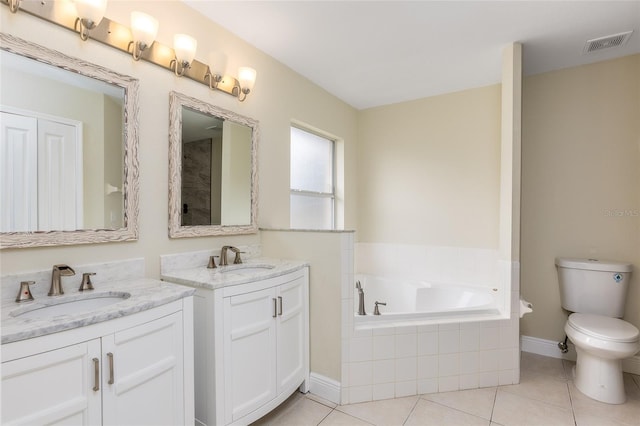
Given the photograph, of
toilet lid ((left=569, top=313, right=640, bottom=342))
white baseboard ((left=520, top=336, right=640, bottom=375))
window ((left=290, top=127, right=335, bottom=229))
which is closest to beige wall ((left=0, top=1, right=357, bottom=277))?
window ((left=290, top=127, right=335, bottom=229))

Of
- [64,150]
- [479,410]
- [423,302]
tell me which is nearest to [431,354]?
[479,410]

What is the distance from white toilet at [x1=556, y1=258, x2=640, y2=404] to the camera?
6.29 ft

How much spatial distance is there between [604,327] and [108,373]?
2.76 m

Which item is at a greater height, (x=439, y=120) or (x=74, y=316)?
(x=439, y=120)

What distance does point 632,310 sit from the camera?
2320mm

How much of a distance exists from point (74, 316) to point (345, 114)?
9.68 feet

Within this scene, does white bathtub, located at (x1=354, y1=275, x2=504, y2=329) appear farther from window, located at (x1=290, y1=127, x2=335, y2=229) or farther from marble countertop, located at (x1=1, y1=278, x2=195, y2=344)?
marble countertop, located at (x1=1, y1=278, x2=195, y2=344)

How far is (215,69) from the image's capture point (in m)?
1.96

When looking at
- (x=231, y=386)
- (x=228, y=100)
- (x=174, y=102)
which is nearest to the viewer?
(x=231, y=386)

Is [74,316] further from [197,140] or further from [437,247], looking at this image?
[437,247]

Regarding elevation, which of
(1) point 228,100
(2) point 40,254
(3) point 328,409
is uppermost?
(1) point 228,100

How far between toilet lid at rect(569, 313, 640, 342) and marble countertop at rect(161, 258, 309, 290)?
189cm

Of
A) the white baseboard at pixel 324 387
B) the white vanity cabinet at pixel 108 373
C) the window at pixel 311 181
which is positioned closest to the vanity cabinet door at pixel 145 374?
the white vanity cabinet at pixel 108 373

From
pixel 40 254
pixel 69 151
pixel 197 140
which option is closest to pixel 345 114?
pixel 197 140
